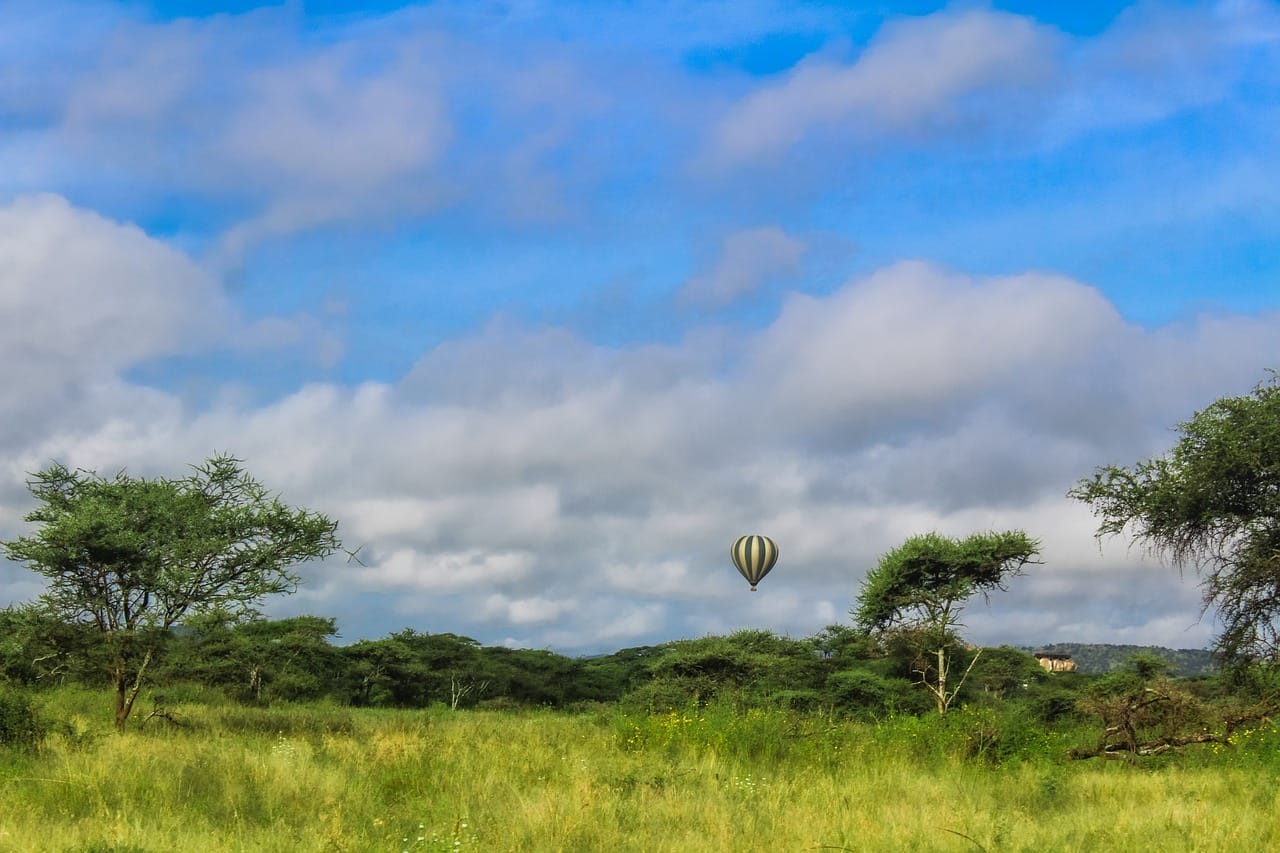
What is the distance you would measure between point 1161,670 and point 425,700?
3534 cm

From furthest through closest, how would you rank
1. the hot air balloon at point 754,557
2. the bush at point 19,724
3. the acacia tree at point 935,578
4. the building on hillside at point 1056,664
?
the building on hillside at point 1056,664 < the hot air balloon at point 754,557 < the acacia tree at point 935,578 < the bush at point 19,724

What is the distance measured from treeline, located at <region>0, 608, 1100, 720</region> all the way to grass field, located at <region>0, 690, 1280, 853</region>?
13.2m

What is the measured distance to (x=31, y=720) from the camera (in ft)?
50.1

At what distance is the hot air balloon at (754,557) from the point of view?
169ft

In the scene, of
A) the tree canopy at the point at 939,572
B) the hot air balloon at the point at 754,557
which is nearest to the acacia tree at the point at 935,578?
the tree canopy at the point at 939,572

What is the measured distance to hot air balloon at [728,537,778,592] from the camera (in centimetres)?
5138

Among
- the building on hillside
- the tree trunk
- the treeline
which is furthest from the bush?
the building on hillside

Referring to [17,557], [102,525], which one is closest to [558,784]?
[102,525]

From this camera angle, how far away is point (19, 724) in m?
15.1

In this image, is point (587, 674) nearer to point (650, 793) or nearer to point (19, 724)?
point (19, 724)

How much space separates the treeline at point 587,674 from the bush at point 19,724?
1097cm

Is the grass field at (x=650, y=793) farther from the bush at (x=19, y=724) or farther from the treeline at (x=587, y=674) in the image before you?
the treeline at (x=587, y=674)

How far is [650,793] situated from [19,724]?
33.9ft

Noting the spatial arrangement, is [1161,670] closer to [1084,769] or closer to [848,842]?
[1084,769]
